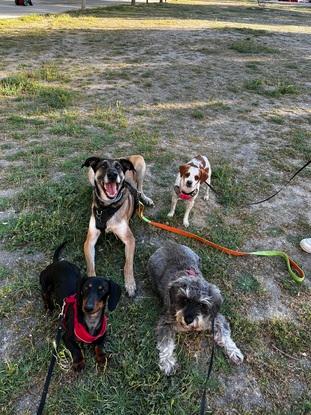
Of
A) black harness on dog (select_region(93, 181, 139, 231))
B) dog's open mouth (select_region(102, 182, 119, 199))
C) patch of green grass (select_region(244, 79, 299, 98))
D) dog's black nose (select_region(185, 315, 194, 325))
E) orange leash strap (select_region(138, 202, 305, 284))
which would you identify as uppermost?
dog's open mouth (select_region(102, 182, 119, 199))

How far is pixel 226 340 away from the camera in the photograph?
335cm

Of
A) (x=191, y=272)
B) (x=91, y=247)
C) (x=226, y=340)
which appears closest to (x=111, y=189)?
(x=91, y=247)

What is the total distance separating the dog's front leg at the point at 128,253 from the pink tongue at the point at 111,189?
38 centimetres

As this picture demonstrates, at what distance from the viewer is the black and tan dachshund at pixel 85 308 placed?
2836 mm

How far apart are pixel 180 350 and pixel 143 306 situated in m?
0.61

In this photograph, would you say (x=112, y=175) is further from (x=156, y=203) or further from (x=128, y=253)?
(x=156, y=203)

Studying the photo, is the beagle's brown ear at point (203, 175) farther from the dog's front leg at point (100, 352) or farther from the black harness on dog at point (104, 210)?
the dog's front leg at point (100, 352)

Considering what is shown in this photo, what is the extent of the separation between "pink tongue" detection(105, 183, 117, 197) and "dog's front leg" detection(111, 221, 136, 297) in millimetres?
379

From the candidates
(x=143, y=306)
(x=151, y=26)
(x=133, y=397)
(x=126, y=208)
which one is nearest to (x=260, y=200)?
(x=126, y=208)

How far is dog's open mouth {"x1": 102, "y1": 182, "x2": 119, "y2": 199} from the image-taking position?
4000mm

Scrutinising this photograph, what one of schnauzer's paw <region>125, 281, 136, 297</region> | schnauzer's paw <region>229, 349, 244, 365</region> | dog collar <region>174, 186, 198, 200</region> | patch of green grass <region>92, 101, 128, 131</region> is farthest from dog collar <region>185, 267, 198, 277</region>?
patch of green grass <region>92, 101, 128, 131</region>

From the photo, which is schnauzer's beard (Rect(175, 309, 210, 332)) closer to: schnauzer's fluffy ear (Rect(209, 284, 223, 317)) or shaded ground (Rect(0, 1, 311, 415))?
schnauzer's fluffy ear (Rect(209, 284, 223, 317))

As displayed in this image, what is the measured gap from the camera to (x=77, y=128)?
7.12 m

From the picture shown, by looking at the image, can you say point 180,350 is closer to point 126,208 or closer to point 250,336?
point 250,336
